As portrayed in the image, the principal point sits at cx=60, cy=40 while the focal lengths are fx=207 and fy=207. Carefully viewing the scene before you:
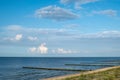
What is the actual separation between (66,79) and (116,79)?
467 centimetres

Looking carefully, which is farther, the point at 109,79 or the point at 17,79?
the point at 17,79

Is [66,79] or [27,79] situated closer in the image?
[66,79]

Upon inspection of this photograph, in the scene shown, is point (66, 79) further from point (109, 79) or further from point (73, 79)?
point (109, 79)

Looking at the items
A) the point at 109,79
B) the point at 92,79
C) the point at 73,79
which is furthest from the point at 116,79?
the point at 73,79

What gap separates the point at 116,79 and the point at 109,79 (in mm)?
647

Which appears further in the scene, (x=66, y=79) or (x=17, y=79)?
(x=17, y=79)

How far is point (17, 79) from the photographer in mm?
39062

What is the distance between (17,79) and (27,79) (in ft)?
6.30

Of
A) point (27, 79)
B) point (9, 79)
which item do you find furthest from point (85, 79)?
point (9, 79)

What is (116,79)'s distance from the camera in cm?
1900

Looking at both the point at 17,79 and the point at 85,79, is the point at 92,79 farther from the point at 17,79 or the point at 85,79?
the point at 17,79

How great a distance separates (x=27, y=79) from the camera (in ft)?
128

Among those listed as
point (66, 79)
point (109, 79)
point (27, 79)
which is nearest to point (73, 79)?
point (66, 79)

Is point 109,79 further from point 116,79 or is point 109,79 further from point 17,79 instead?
point 17,79
